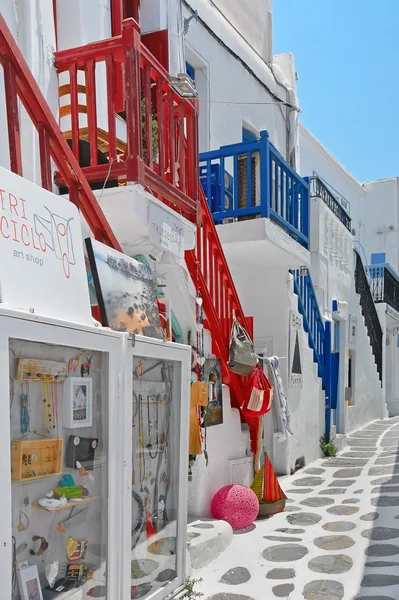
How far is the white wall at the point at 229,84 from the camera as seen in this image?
8.40 m

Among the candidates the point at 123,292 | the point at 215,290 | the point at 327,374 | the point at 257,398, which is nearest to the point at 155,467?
the point at 123,292

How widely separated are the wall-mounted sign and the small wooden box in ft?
19.4

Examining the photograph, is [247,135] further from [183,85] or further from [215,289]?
[183,85]

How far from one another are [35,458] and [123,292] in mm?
1120

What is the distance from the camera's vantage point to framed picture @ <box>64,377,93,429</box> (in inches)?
102

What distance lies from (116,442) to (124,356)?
419mm

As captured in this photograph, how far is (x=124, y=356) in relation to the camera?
9.36 feet

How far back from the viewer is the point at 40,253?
2473 millimetres

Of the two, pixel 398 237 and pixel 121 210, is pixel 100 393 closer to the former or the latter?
pixel 121 210

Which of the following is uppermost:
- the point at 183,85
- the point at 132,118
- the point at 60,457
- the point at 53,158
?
the point at 183,85

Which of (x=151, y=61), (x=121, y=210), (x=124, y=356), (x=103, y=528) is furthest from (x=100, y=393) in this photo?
(x=151, y=61)

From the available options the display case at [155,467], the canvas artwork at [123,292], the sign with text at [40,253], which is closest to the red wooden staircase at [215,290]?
the canvas artwork at [123,292]

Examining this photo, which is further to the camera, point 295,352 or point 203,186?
point 295,352

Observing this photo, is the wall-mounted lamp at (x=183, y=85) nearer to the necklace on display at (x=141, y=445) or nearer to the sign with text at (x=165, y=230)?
the sign with text at (x=165, y=230)
